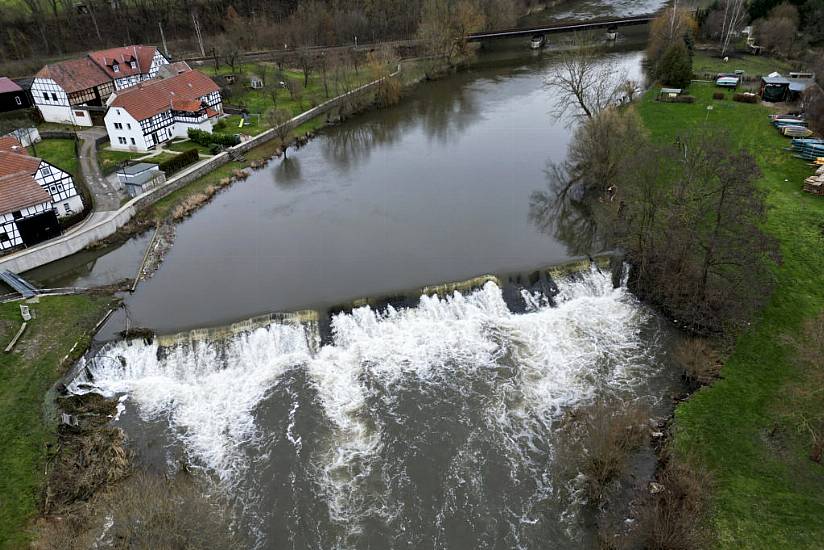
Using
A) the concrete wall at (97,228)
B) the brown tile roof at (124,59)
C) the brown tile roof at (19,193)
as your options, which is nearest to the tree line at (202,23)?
the brown tile roof at (124,59)

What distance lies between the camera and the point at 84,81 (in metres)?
63.1

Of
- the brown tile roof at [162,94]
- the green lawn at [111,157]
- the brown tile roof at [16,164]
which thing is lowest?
the green lawn at [111,157]

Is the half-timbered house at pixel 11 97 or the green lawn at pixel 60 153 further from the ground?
the half-timbered house at pixel 11 97

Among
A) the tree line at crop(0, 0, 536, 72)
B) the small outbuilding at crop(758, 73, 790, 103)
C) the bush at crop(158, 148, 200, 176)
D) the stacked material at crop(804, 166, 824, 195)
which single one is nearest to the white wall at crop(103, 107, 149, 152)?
the bush at crop(158, 148, 200, 176)

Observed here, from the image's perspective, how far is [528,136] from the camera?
5734 centimetres

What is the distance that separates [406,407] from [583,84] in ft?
156

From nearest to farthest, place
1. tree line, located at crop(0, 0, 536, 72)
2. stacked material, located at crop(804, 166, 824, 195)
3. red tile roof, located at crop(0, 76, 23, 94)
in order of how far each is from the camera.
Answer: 1. stacked material, located at crop(804, 166, 824, 195)
2. red tile roof, located at crop(0, 76, 23, 94)
3. tree line, located at crop(0, 0, 536, 72)

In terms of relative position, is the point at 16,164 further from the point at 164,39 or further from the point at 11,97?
the point at 164,39

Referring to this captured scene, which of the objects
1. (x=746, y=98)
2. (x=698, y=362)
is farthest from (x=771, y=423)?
(x=746, y=98)

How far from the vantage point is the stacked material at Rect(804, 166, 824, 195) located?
40094mm

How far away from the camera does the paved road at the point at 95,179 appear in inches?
1774

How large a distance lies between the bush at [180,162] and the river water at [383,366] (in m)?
6.70

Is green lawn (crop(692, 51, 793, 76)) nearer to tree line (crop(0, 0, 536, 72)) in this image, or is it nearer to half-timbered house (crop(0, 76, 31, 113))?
tree line (crop(0, 0, 536, 72))

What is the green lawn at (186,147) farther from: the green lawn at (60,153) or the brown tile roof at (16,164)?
the brown tile roof at (16,164)
